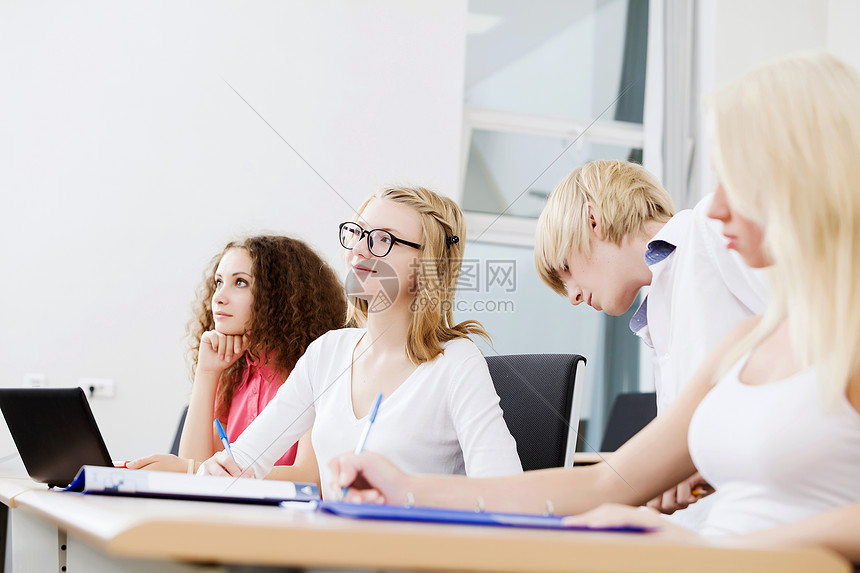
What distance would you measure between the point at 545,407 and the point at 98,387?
221 centimetres

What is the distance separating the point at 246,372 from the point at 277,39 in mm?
1839

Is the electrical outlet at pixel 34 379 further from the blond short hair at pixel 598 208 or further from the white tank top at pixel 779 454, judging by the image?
the white tank top at pixel 779 454

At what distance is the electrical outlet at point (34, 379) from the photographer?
302 centimetres

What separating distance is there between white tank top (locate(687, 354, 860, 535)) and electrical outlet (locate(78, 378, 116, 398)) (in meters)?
2.71

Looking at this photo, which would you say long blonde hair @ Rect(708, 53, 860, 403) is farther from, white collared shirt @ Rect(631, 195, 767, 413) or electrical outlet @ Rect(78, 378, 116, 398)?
electrical outlet @ Rect(78, 378, 116, 398)

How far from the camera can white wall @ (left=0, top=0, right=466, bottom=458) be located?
10.2 ft

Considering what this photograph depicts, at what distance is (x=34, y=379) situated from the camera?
3023 millimetres

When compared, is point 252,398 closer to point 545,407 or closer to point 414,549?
point 545,407

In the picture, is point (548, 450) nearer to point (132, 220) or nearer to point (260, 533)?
point (260, 533)

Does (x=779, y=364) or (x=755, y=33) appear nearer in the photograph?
(x=779, y=364)

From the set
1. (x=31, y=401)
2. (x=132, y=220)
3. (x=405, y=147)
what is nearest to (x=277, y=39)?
(x=405, y=147)

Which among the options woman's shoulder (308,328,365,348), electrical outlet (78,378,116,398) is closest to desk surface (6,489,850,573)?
woman's shoulder (308,328,365,348)

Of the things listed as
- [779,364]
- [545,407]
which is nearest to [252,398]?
[545,407]

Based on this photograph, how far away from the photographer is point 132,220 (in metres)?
3.19
